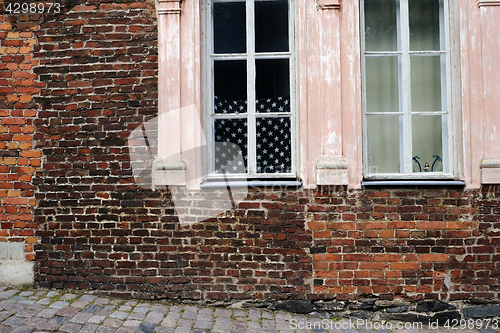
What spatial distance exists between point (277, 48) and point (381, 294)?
291 cm

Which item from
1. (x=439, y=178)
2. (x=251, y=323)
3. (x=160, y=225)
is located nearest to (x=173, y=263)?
(x=160, y=225)

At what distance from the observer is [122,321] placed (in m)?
3.25

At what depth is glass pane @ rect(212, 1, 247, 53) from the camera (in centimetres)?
388

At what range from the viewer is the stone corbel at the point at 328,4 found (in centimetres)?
362

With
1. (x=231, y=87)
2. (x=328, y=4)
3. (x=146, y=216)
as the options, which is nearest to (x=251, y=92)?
(x=231, y=87)

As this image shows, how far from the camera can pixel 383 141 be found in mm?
3785

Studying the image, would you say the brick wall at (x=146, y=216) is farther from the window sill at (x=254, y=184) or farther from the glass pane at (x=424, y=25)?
the glass pane at (x=424, y=25)

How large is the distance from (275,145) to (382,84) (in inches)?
→ 54.5

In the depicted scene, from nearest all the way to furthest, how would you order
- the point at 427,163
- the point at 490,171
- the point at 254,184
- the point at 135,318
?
the point at 135,318 < the point at 490,171 < the point at 254,184 < the point at 427,163

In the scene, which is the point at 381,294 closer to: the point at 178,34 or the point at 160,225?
the point at 160,225

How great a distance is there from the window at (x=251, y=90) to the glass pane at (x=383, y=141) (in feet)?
2.89

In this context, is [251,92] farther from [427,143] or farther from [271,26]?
[427,143]

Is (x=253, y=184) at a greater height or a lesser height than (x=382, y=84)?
lesser

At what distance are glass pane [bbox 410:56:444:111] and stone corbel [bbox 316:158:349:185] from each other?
109cm
